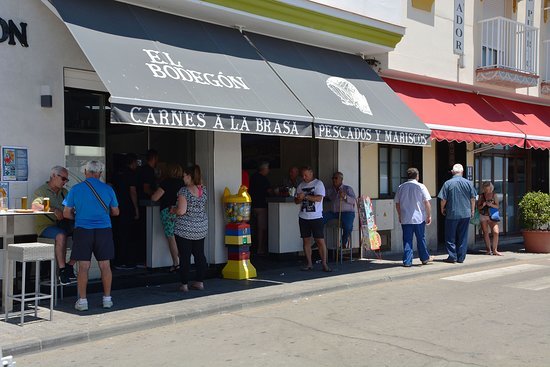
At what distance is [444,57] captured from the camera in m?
15.2

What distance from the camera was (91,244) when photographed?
25.9ft

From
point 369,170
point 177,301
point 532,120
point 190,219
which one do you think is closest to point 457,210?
point 369,170

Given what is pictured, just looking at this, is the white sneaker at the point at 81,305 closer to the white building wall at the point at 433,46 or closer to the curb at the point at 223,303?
the curb at the point at 223,303

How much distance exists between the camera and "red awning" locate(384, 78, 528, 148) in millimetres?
13789

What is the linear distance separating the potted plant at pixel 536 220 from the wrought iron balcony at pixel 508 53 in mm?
3172

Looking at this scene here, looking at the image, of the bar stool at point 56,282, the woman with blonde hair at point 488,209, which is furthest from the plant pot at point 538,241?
the bar stool at point 56,282

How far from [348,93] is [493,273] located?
4450 millimetres

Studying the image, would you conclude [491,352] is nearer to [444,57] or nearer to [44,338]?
[44,338]

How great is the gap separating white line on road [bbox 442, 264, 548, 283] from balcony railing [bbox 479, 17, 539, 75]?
549cm

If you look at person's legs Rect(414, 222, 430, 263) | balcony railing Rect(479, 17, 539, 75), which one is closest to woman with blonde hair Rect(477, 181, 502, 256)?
person's legs Rect(414, 222, 430, 263)

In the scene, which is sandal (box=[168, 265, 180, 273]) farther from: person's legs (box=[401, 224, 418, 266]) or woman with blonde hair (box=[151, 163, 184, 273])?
person's legs (box=[401, 224, 418, 266])

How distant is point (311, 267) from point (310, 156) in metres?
3.18

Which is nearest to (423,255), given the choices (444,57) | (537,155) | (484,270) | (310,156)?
(484,270)

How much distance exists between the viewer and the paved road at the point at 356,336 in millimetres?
6090
